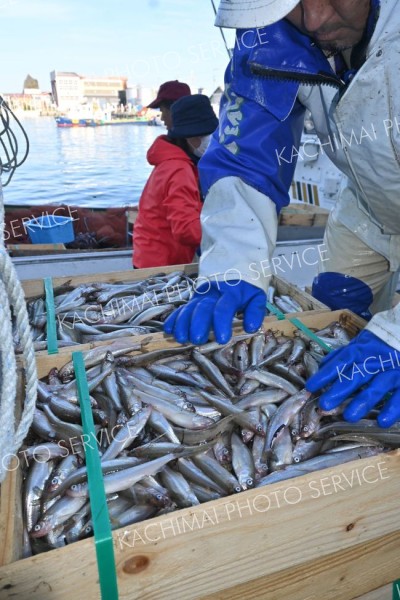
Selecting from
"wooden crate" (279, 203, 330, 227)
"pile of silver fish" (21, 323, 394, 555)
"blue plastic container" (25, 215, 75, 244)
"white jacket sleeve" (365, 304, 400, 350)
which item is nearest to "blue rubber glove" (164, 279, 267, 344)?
"pile of silver fish" (21, 323, 394, 555)

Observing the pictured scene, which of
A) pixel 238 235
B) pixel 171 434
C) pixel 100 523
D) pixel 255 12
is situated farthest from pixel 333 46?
pixel 100 523

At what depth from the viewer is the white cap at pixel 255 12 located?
1.67 metres

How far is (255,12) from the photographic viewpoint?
170 cm

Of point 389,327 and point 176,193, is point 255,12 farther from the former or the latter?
point 176,193

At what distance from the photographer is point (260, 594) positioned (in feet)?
4.83

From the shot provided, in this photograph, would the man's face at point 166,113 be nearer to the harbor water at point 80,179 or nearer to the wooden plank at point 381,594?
the wooden plank at point 381,594

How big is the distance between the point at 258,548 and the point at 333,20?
2.14 m

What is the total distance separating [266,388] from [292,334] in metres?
0.61

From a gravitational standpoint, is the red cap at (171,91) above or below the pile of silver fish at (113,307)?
above

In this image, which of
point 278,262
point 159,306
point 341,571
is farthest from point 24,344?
point 278,262

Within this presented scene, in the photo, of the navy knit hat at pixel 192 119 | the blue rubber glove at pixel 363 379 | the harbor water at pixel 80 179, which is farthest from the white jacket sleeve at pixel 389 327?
the harbor water at pixel 80 179

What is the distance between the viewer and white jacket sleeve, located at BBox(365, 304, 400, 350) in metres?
1.96

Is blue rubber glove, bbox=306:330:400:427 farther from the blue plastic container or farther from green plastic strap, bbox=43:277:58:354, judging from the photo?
the blue plastic container

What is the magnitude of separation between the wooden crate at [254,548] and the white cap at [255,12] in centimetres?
163
